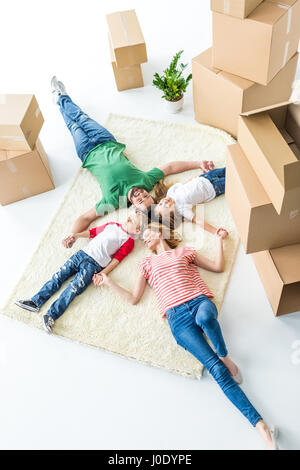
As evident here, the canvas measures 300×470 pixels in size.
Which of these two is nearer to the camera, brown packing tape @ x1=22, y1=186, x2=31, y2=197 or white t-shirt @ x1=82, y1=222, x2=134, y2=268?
white t-shirt @ x1=82, y1=222, x2=134, y2=268

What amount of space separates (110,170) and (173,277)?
81 cm

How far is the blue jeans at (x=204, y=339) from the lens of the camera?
1573mm

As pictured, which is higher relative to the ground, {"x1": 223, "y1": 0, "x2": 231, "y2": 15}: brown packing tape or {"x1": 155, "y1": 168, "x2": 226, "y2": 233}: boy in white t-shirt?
{"x1": 223, "y1": 0, "x2": 231, "y2": 15}: brown packing tape


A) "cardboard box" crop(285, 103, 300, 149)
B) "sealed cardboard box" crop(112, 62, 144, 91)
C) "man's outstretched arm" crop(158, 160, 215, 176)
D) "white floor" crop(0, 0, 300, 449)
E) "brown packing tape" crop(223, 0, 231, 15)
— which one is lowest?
"white floor" crop(0, 0, 300, 449)

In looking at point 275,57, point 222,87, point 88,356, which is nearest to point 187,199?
point 222,87

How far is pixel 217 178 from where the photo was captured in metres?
2.22

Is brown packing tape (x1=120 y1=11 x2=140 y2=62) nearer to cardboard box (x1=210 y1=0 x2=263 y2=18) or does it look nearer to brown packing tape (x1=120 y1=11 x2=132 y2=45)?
brown packing tape (x1=120 y1=11 x2=132 y2=45)

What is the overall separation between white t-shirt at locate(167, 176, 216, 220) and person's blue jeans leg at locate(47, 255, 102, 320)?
56 cm

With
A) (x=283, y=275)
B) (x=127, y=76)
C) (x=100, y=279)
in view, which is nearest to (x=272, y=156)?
(x=283, y=275)

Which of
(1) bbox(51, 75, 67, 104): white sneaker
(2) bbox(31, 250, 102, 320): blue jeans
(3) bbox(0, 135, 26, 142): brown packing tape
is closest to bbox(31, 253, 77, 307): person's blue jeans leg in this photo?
(2) bbox(31, 250, 102, 320): blue jeans

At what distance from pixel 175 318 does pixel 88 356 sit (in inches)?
17.8

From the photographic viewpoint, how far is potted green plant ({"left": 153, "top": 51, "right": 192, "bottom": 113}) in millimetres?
2486

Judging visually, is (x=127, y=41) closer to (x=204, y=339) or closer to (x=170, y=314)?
(x=170, y=314)

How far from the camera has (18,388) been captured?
1.81 m
